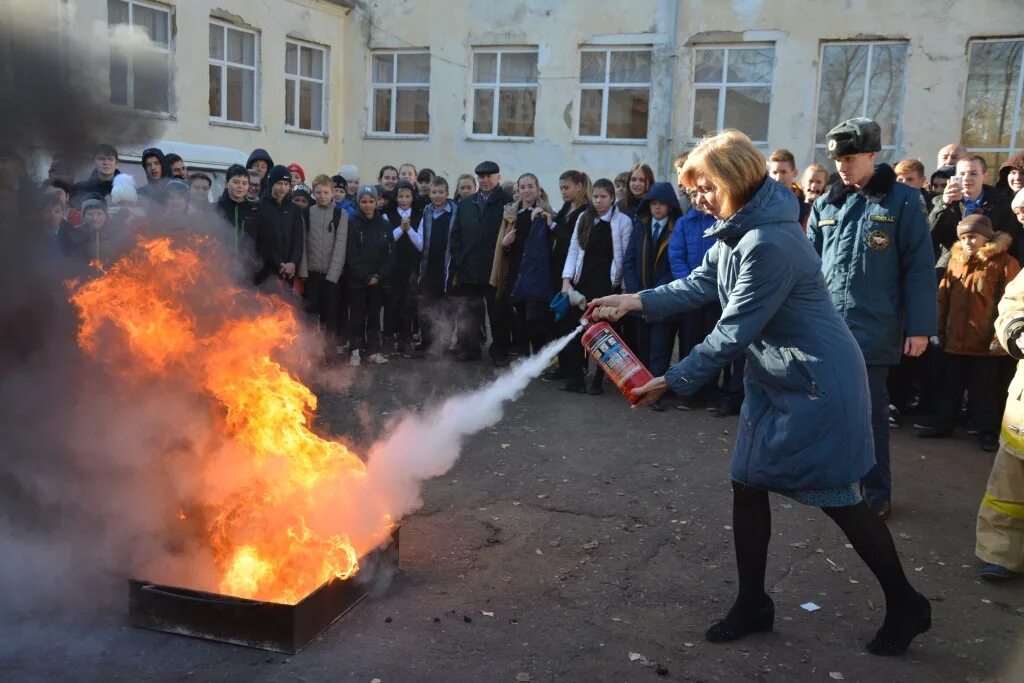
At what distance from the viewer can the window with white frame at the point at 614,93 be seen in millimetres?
20203

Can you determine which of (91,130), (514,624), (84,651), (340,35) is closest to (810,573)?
Answer: (514,624)

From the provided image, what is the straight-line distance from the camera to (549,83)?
20.6m

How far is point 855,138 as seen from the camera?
4.85 metres

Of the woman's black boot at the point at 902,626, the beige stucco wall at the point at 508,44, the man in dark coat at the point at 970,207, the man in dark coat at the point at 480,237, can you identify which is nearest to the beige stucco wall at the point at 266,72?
the beige stucco wall at the point at 508,44

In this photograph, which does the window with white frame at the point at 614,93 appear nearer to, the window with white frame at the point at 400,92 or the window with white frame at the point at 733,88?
the window with white frame at the point at 733,88

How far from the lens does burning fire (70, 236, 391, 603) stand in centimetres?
425

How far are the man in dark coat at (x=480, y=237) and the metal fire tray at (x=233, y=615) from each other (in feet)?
21.8

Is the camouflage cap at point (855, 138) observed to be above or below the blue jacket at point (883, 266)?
above

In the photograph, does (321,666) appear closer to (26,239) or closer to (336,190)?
(26,239)

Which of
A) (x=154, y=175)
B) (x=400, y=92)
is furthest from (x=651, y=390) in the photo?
(x=400, y=92)

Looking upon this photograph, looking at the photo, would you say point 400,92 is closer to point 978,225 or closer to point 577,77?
point 577,77

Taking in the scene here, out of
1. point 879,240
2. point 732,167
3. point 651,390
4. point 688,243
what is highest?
point 732,167

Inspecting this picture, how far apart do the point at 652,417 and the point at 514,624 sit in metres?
4.49

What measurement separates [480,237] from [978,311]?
207 inches
